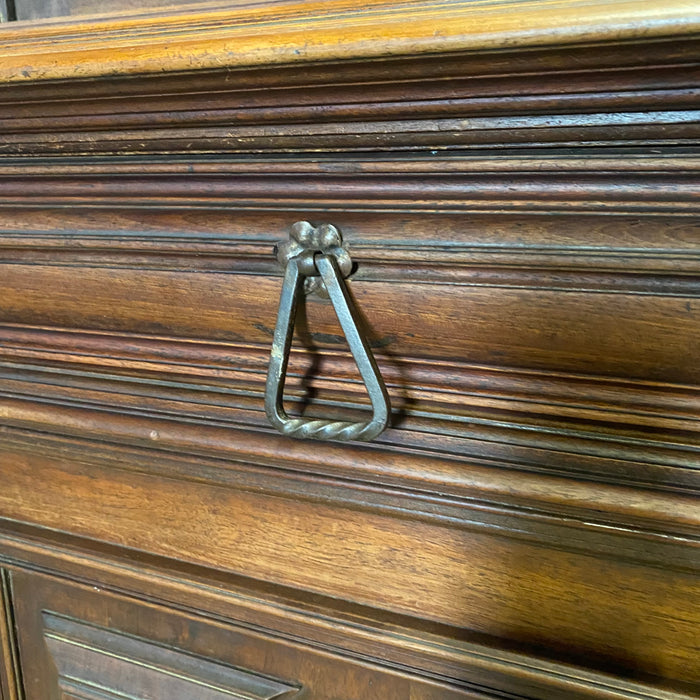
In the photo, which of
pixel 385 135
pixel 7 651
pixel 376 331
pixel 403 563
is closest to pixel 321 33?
pixel 385 135

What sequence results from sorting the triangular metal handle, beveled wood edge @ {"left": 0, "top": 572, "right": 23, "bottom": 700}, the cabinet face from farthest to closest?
beveled wood edge @ {"left": 0, "top": 572, "right": 23, "bottom": 700} → the cabinet face → the triangular metal handle

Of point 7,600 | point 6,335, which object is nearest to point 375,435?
point 6,335

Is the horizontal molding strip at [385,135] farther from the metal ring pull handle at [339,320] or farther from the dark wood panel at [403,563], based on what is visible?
the dark wood panel at [403,563]

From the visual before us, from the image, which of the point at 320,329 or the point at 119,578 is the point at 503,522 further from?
the point at 119,578

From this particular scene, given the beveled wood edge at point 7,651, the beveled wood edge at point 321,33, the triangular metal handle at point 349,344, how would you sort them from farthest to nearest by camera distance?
the beveled wood edge at point 7,651 < the triangular metal handle at point 349,344 < the beveled wood edge at point 321,33

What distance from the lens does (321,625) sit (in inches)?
16.8

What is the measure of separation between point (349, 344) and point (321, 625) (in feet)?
0.68

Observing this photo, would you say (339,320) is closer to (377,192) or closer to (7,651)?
(377,192)

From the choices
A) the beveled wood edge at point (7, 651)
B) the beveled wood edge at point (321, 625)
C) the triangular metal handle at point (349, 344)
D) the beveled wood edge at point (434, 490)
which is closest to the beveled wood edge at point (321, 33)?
the triangular metal handle at point (349, 344)

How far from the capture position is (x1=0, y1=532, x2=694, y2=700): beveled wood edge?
0.37m

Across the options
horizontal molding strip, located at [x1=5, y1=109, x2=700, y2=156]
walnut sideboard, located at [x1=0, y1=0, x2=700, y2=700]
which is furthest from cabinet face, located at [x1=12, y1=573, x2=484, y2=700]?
horizontal molding strip, located at [x1=5, y1=109, x2=700, y2=156]

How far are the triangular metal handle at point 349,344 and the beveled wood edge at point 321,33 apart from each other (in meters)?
0.11

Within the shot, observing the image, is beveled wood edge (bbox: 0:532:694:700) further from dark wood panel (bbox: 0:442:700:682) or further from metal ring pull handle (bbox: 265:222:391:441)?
metal ring pull handle (bbox: 265:222:391:441)

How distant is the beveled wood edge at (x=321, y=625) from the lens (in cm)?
37
